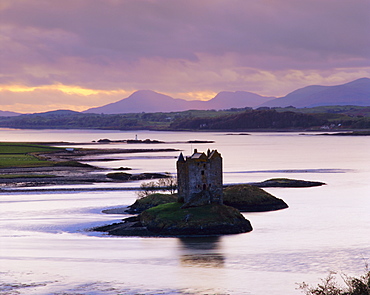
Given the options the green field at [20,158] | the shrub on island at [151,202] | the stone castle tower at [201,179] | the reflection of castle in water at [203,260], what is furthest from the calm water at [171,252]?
the green field at [20,158]

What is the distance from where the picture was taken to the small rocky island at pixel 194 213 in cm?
6588

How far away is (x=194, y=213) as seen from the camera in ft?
220

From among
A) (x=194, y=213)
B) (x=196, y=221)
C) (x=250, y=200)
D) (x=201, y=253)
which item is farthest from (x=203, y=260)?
(x=250, y=200)

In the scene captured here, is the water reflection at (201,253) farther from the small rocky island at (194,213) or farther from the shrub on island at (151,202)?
the shrub on island at (151,202)

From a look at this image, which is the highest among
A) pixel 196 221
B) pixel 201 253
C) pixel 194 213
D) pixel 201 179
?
pixel 201 179

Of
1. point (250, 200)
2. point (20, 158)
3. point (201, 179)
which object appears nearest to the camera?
point (201, 179)

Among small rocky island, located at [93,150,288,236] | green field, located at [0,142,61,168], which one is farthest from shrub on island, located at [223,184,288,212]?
green field, located at [0,142,61,168]

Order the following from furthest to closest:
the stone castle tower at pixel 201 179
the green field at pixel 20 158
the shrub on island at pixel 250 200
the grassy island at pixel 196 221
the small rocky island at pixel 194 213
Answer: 1. the green field at pixel 20 158
2. the shrub on island at pixel 250 200
3. the stone castle tower at pixel 201 179
4. the small rocky island at pixel 194 213
5. the grassy island at pixel 196 221

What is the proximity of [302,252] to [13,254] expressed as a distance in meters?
26.1

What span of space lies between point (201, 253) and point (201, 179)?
12.9m

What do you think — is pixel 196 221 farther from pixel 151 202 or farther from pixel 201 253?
pixel 151 202

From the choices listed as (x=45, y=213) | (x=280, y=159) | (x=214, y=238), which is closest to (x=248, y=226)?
(x=214, y=238)

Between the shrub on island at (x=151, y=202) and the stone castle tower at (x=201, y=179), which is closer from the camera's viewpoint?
the stone castle tower at (x=201, y=179)

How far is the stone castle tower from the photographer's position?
69.2 meters
